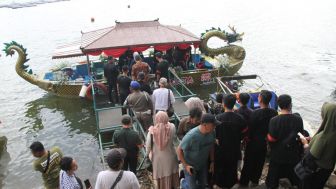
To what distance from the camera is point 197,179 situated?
6.00 meters

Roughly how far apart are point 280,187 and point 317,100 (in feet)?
36.5

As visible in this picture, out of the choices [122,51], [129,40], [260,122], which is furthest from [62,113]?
[260,122]

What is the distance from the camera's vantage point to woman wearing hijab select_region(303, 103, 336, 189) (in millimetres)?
4715

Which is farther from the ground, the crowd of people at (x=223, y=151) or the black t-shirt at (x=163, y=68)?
the black t-shirt at (x=163, y=68)

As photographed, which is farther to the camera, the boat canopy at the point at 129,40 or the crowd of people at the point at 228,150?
the boat canopy at the point at 129,40

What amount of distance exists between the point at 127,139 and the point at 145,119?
→ 2.33 m

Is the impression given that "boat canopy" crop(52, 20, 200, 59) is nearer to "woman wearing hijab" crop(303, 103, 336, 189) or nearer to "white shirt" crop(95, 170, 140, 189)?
"white shirt" crop(95, 170, 140, 189)

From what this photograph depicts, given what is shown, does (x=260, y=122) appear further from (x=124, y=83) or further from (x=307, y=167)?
(x=124, y=83)

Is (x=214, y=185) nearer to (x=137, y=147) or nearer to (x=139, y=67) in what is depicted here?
(x=137, y=147)

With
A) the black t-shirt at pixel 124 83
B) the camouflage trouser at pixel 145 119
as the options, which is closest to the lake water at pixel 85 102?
the camouflage trouser at pixel 145 119

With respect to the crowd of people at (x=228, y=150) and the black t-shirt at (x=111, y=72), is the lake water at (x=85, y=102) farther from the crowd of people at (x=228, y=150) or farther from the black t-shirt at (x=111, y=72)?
the crowd of people at (x=228, y=150)

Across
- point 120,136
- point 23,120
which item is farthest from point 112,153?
point 23,120

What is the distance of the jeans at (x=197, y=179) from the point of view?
19.2ft

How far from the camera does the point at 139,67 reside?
36.5ft
